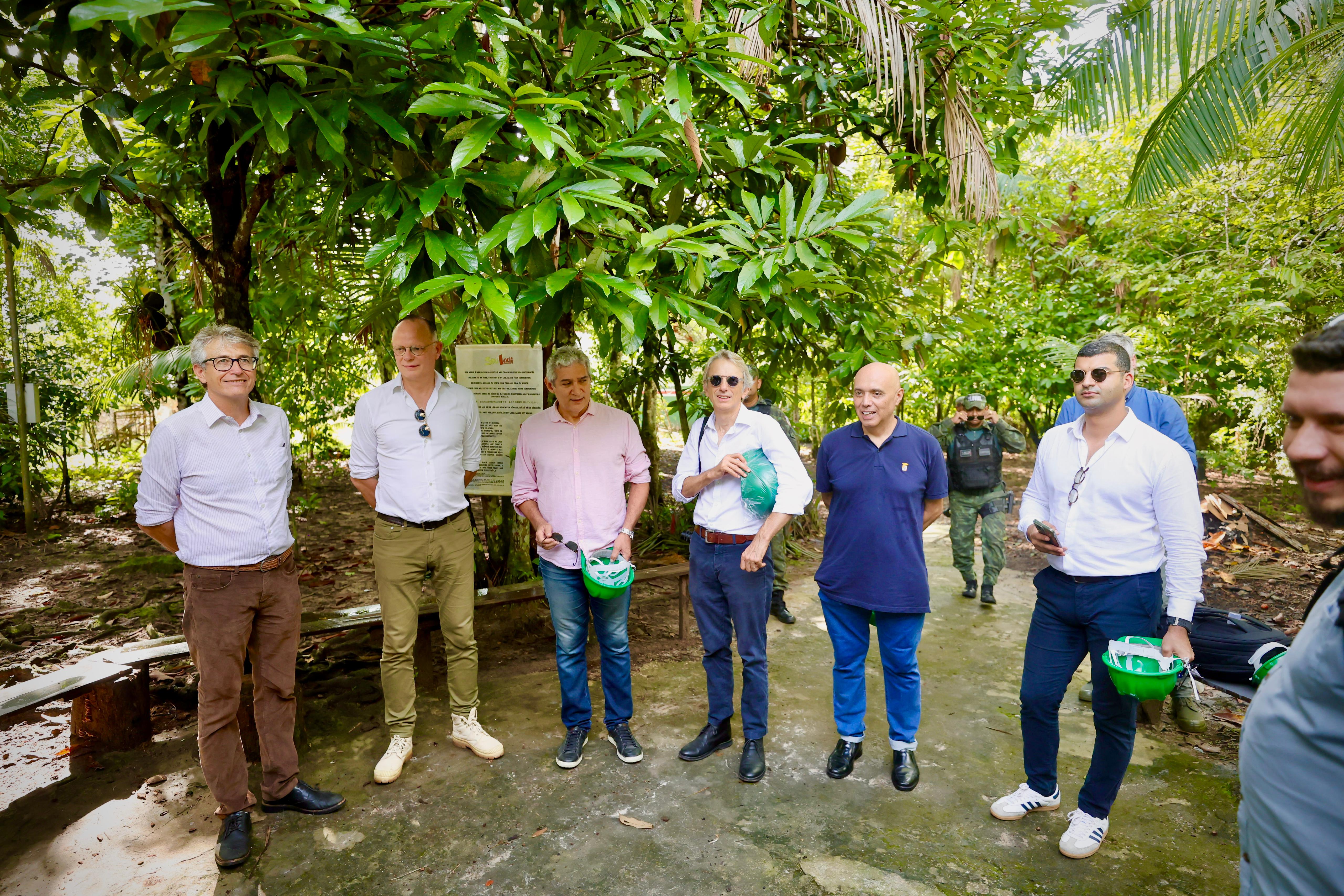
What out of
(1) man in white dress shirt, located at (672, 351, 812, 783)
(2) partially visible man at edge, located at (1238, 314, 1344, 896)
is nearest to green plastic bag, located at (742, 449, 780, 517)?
(1) man in white dress shirt, located at (672, 351, 812, 783)

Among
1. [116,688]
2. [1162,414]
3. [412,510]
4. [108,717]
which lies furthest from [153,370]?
[1162,414]

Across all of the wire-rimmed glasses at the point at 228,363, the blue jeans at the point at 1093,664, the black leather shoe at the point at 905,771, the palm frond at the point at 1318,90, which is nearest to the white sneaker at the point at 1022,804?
the blue jeans at the point at 1093,664

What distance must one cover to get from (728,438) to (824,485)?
483 mm

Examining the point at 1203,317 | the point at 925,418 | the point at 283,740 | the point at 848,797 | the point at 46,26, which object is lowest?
the point at 848,797

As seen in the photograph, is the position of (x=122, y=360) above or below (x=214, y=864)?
above

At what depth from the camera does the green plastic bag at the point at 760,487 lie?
10.3ft

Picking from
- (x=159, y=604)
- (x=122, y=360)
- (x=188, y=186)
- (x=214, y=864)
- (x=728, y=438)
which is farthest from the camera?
(x=122, y=360)

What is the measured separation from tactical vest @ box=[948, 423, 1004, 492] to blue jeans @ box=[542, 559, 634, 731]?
3.30 meters

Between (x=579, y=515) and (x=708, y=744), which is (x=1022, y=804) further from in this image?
(x=579, y=515)

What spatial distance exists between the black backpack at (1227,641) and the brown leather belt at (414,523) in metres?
3.80

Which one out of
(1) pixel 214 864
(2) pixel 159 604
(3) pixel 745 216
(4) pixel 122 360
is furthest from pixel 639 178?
(4) pixel 122 360

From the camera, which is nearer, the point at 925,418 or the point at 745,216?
the point at 745,216

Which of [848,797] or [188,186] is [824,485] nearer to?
[848,797]

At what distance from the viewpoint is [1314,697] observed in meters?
0.96
